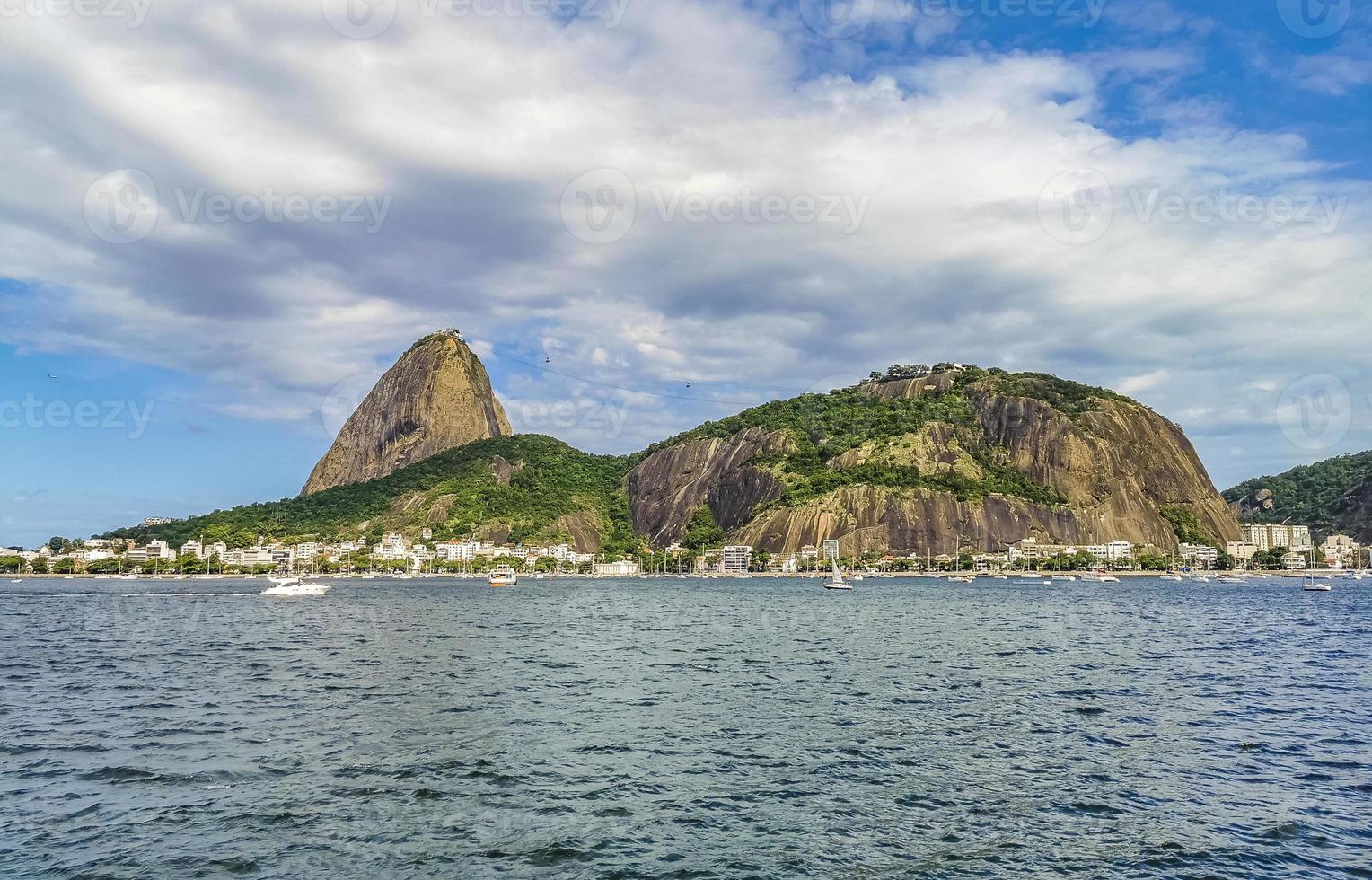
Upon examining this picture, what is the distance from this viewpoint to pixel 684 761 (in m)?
21.6

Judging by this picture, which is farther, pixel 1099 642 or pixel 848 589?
pixel 848 589

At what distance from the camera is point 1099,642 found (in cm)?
5144

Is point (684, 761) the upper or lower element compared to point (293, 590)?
lower

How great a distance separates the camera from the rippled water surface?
15234 millimetres

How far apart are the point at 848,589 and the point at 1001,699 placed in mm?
112113

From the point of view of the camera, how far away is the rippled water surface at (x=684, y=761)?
50.0ft

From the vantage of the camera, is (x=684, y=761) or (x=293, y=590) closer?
(x=684, y=761)

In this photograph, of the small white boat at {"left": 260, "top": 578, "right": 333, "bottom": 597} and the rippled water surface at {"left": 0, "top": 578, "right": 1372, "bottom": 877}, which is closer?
the rippled water surface at {"left": 0, "top": 578, "right": 1372, "bottom": 877}

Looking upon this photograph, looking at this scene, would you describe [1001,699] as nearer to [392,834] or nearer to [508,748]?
[508,748]

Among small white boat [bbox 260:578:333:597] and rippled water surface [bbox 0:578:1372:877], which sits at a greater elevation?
small white boat [bbox 260:578:333:597]

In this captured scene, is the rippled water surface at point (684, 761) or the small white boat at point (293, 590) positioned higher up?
the small white boat at point (293, 590)

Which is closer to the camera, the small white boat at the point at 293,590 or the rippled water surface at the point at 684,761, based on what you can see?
the rippled water surface at the point at 684,761

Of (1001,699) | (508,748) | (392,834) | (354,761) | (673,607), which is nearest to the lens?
(392,834)

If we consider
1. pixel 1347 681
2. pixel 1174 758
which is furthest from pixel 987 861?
pixel 1347 681
